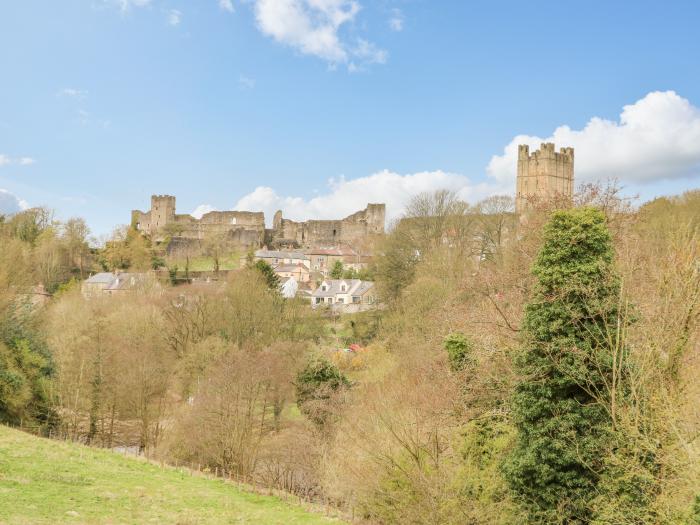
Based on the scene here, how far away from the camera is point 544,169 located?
5759cm

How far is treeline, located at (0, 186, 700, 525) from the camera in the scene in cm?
926

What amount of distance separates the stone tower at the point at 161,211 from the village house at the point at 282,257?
51.4ft

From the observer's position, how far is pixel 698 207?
3619 centimetres

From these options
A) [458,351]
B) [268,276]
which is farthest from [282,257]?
[458,351]

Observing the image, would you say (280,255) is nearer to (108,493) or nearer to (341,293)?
(341,293)

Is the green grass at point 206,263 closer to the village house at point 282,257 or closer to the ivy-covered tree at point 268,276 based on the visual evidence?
the village house at point 282,257

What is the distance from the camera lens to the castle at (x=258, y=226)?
254ft

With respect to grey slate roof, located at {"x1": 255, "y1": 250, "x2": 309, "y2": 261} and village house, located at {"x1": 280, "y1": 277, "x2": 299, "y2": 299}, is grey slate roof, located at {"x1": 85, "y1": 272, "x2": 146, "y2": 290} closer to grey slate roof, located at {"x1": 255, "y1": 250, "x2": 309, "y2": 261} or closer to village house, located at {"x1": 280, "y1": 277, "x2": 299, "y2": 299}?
village house, located at {"x1": 280, "y1": 277, "x2": 299, "y2": 299}

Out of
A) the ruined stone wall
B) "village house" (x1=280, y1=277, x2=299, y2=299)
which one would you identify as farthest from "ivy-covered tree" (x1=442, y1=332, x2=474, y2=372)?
the ruined stone wall

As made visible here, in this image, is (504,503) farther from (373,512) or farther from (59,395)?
(59,395)

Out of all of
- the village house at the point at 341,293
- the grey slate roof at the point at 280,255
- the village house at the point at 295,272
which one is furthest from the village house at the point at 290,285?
the grey slate roof at the point at 280,255

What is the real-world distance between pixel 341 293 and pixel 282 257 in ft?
55.4

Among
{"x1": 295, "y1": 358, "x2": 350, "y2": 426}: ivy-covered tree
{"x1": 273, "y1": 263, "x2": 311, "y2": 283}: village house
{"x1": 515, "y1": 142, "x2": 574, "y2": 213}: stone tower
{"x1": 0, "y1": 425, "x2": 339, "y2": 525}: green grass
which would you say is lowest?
{"x1": 0, "y1": 425, "x2": 339, "y2": 525}: green grass

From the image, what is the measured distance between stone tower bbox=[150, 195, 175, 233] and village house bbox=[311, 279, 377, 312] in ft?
105
